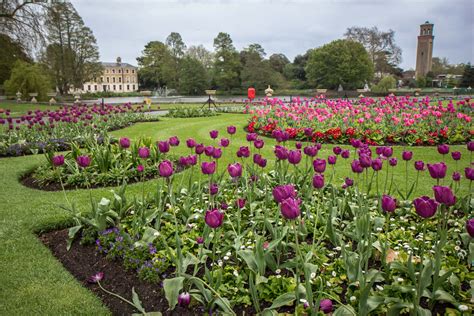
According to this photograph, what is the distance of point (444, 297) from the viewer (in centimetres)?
243

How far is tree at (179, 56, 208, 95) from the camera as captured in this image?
5541 centimetres

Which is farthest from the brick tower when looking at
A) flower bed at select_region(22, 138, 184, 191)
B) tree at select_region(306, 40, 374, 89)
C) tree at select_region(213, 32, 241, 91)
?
flower bed at select_region(22, 138, 184, 191)

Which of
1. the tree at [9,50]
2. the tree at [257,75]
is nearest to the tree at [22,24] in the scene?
the tree at [9,50]

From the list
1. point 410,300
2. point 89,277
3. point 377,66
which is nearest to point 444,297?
point 410,300

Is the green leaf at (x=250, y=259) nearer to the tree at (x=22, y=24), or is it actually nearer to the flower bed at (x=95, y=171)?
the flower bed at (x=95, y=171)

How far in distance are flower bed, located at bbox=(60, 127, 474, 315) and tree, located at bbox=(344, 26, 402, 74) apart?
64.2m

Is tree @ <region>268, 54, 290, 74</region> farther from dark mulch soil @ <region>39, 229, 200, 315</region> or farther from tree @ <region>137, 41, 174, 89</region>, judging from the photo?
dark mulch soil @ <region>39, 229, 200, 315</region>

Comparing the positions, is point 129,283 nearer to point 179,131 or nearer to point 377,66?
point 179,131

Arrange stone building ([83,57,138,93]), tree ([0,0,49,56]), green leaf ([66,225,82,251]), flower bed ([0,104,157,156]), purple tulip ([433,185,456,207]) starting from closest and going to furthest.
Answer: purple tulip ([433,185,456,207]), green leaf ([66,225,82,251]), flower bed ([0,104,157,156]), tree ([0,0,49,56]), stone building ([83,57,138,93])

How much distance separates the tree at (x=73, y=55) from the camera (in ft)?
153

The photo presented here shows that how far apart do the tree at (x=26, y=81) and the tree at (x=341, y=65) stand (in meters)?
36.8

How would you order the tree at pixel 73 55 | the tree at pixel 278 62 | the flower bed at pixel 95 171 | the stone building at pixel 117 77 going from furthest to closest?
the stone building at pixel 117 77, the tree at pixel 278 62, the tree at pixel 73 55, the flower bed at pixel 95 171

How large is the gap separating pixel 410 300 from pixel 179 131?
469 inches

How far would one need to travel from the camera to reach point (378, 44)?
63.6 meters
